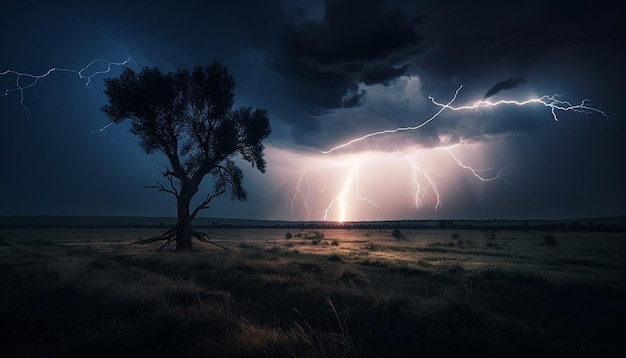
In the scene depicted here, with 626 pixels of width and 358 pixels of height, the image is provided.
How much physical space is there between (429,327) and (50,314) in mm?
8575

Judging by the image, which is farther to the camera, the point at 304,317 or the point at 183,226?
the point at 183,226

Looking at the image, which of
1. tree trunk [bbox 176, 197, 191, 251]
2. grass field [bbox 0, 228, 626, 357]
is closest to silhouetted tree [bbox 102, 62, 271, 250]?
tree trunk [bbox 176, 197, 191, 251]

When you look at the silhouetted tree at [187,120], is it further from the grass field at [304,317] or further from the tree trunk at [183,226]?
the grass field at [304,317]

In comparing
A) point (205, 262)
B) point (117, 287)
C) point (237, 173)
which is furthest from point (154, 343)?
point (237, 173)

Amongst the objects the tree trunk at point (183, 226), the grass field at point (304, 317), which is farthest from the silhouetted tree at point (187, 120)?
the grass field at point (304, 317)

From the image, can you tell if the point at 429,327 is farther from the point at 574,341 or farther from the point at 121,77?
the point at 121,77

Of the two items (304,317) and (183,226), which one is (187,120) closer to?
(183,226)

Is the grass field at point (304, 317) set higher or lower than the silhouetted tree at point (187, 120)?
lower

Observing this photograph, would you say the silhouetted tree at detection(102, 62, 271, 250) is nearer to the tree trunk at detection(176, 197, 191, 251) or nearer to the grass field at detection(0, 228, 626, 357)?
the tree trunk at detection(176, 197, 191, 251)

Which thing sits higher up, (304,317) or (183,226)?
A: (183,226)

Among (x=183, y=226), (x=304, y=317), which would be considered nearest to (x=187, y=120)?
(x=183, y=226)

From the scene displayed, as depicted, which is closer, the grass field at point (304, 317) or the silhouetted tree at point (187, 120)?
the grass field at point (304, 317)

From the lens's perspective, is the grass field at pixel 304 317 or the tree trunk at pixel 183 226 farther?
the tree trunk at pixel 183 226

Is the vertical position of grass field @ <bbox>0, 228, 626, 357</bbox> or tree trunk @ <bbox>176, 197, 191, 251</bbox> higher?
tree trunk @ <bbox>176, 197, 191, 251</bbox>
